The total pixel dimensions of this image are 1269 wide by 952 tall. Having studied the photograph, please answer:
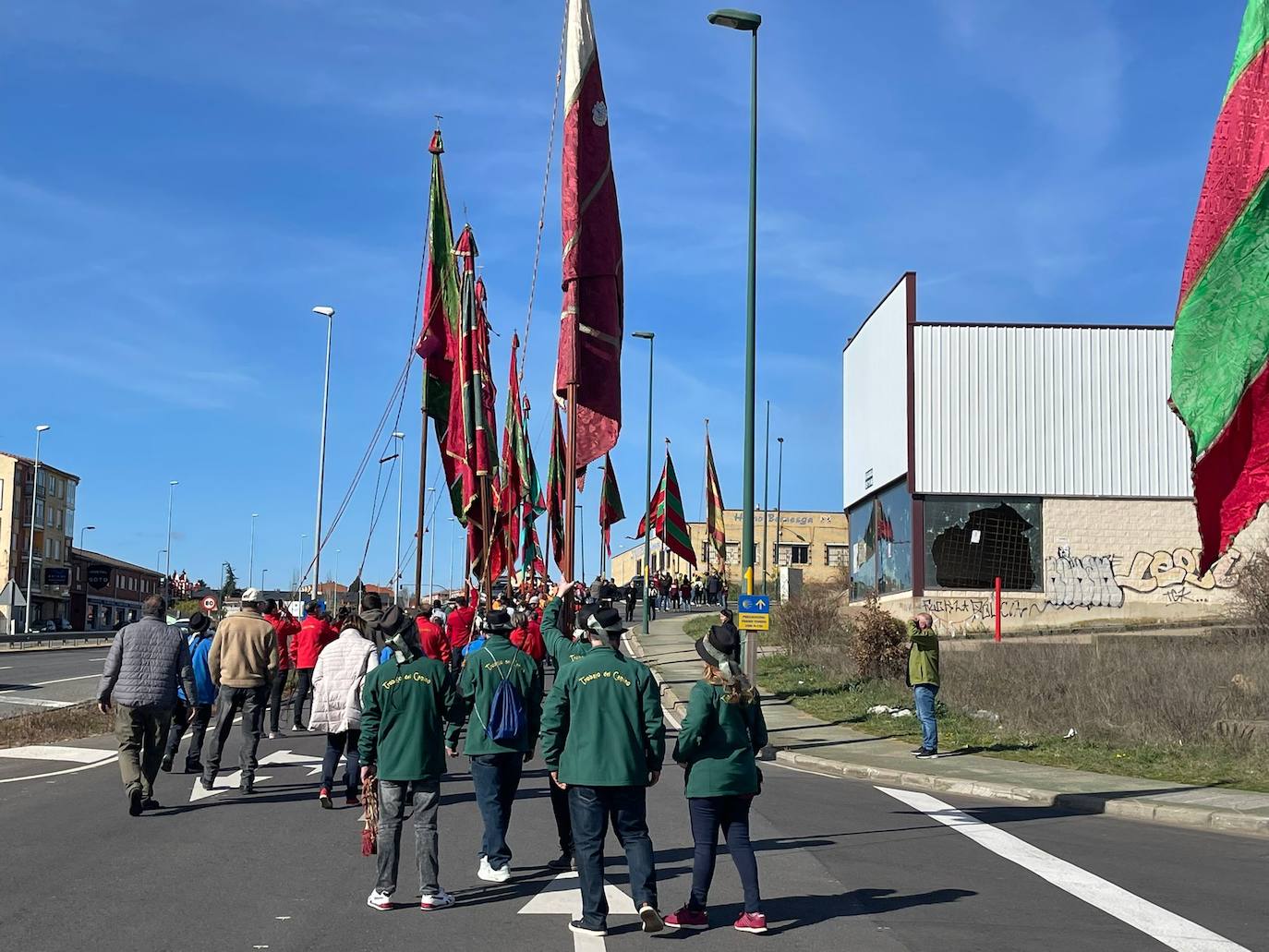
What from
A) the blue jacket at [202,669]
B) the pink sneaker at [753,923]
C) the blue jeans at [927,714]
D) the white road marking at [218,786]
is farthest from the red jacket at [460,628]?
the pink sneaker at [753,923]

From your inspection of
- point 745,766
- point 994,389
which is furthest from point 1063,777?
point 994,389

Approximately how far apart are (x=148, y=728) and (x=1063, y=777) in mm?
9804

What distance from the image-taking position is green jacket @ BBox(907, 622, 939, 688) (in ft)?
54.1

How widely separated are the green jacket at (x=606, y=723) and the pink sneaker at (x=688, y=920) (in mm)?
756

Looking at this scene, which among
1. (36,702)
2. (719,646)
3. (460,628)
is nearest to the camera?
(719,646)

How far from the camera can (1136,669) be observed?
20578 mm

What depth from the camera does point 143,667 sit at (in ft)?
36.6

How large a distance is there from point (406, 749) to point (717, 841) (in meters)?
2.00

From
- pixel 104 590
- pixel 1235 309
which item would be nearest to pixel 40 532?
pixel 104 590

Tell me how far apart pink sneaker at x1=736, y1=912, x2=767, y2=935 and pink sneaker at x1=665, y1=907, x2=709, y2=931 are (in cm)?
20

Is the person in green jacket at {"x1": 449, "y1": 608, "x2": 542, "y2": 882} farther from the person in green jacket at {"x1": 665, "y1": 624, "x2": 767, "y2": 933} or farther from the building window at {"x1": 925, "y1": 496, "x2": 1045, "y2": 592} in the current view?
the building window at {"x1": 925, "y1": 496, "x2": 1045, "y2": 592}

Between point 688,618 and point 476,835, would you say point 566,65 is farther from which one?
point 688,618

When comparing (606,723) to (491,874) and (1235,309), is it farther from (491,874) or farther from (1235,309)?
(1235,309)

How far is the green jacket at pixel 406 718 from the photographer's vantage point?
787cm
